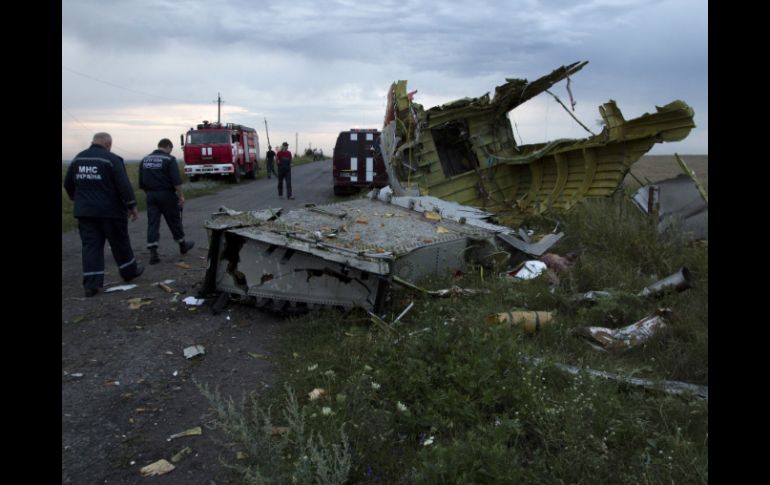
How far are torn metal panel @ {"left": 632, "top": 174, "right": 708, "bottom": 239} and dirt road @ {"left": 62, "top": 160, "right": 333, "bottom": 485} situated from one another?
5.30 metres

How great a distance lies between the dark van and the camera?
14.9 meters

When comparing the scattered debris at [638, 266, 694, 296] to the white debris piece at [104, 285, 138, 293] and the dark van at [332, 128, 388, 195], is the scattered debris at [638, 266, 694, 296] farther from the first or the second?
the dark van at [332, 128, 388, 195]

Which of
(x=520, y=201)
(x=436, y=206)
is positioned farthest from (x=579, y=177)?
(x=436, y=206)

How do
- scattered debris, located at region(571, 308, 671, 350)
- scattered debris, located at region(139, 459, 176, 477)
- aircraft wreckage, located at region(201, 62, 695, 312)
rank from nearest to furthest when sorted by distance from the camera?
1. scattered debris, located at region(139, 459, 176, 477)
2. scattered debris, located at region(571, 308, 671, 350)
3. aircraft wreckage, located at region(201, 62, 695, 312)

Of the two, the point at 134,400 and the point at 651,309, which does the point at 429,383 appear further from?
the point at 651,309

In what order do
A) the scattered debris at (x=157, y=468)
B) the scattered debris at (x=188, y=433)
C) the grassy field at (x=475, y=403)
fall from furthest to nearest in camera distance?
the scattered debris at (x=188, y=433) < the scattered debris at (x=157, y=468) < the grassy field at (x=475, y=403)

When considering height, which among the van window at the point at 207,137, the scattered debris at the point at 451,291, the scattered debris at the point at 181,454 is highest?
the van window at the point at 207,137

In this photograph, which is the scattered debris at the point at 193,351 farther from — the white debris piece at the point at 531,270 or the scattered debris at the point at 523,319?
the white debris piece at the point at 531,270

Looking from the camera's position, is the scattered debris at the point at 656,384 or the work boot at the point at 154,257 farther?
the work boot at the point at 154,257

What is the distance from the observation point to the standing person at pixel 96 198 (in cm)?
522

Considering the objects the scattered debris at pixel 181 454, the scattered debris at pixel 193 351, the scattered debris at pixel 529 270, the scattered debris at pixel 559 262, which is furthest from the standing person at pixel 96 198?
the scattered debris at pixel 559 262

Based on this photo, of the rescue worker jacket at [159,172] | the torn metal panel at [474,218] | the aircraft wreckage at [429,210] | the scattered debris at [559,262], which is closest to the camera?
the aircraft wreckage at [429,210]

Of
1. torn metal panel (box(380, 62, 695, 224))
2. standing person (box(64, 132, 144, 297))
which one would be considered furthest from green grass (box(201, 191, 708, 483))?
torn metal panel (box(380, 62, 695, 224))

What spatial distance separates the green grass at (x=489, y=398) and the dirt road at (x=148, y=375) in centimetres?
25
